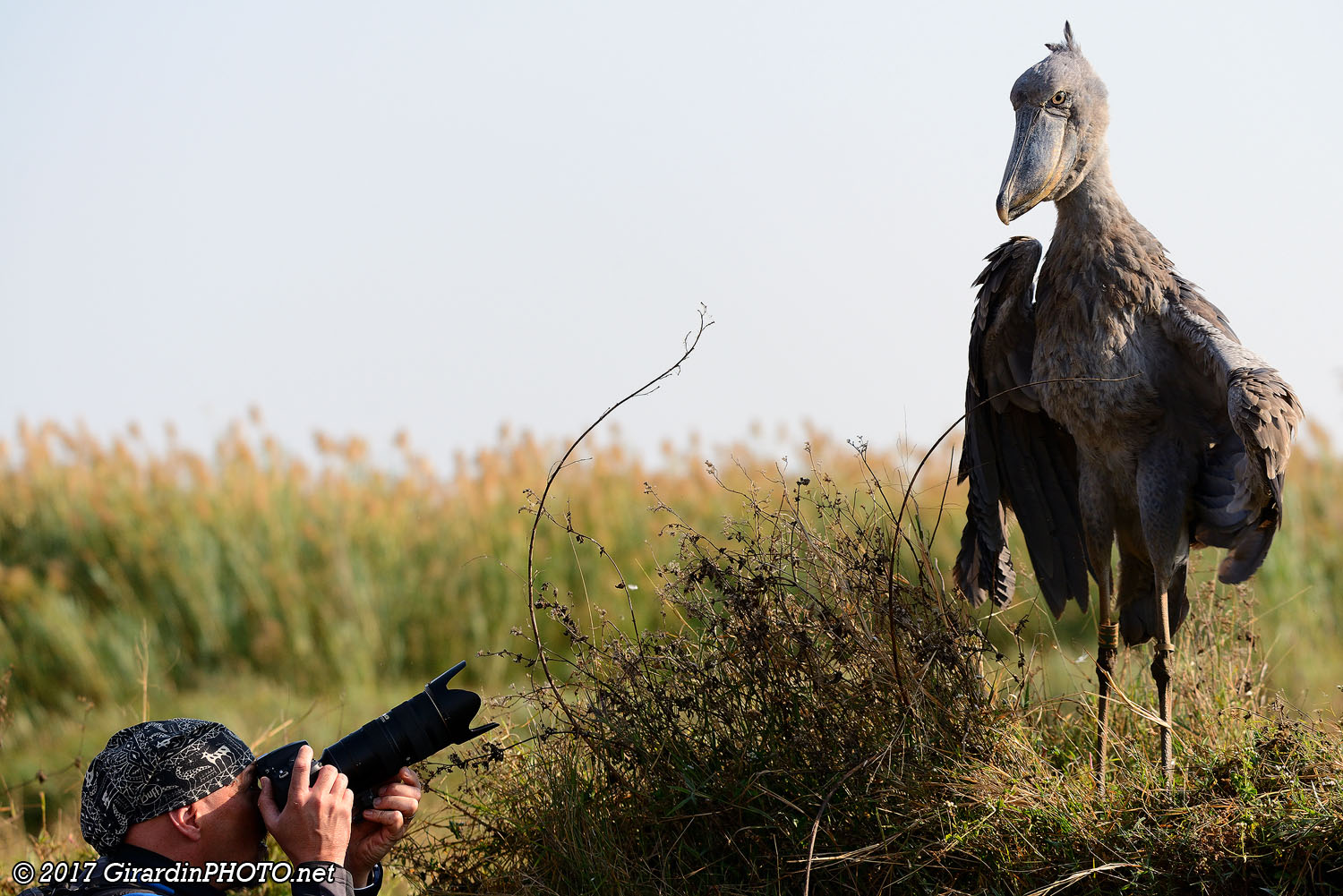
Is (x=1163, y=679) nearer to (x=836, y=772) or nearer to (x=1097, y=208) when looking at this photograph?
(x=836, y=772)

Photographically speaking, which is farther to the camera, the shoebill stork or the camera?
the shoebill stork

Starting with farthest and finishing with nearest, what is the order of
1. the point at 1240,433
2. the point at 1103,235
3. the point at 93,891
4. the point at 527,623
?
the point at 527,623 → the point at 1103,235 → the point at 1240,433 → the point at 93,891

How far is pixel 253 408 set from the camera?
8703 millimetres

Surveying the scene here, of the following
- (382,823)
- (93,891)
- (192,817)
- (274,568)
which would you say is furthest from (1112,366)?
(274,568)

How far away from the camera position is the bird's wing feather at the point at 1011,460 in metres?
3.81

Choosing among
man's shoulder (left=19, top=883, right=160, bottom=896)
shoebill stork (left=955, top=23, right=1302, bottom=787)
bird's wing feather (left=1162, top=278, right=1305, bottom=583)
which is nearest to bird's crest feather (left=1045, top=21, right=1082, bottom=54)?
shoebill stork (left=955, top=23, right=1302, bottom=787)

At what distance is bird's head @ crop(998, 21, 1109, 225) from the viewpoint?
3389mm

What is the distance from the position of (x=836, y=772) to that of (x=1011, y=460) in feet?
4.51

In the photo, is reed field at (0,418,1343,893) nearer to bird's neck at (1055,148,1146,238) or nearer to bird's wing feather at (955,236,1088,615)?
bird's wing feather at (955,236,1088,615)

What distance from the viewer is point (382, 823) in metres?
2.78

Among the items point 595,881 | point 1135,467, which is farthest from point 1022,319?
point 595,881

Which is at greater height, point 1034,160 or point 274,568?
point 1034,160

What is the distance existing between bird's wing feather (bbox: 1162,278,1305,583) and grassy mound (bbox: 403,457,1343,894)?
54cm

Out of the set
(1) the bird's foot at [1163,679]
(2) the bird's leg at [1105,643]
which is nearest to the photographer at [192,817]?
(2) the bird's leg at [1105,643]
